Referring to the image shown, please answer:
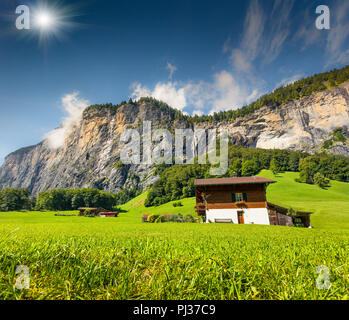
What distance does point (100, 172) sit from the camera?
17112 cm

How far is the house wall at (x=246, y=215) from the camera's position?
27359 mm

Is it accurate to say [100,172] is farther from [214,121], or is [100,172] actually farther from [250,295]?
[250,295]

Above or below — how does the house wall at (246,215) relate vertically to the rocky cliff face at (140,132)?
below

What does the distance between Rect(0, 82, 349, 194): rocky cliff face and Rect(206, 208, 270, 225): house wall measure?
4883 inches

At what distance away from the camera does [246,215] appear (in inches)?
1097

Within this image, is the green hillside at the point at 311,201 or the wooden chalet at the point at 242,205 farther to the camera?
the wooden chalet at the point at 242,205

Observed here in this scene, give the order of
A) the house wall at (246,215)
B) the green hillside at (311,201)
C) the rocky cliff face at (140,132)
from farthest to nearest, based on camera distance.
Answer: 1. the rocky cliff face at (140,132)
2. the house wall at (246,215)
3. the green hillside at (311,201)

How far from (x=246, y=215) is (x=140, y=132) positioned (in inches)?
6265

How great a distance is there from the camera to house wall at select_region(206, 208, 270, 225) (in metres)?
27.4

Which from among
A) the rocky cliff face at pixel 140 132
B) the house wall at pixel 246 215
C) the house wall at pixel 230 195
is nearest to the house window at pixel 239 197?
the house wall at pixel 230 195

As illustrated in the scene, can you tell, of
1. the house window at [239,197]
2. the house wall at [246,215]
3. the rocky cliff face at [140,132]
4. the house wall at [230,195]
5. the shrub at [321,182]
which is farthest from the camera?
the rocky cliff face at [140,132]

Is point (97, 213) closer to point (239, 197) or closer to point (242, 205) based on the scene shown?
point (239, 197)

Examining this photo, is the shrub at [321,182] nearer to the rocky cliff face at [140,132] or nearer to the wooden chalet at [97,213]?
the rocky cliff face at [140,132]

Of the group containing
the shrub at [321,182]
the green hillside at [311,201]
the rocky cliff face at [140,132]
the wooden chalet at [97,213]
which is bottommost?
the wooden chalet at [97,213]
